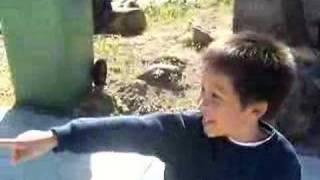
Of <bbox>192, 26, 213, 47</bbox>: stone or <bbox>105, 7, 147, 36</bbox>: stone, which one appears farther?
<bbox>105, 7, 147, 36</bbox>: stone

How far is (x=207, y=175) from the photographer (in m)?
2.15

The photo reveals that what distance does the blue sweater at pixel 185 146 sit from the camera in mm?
2082

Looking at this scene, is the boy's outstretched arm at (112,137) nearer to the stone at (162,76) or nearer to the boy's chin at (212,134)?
the boy's chin at (212,134)

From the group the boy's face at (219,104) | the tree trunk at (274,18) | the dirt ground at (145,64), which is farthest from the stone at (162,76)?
the boy's face at (219,104)

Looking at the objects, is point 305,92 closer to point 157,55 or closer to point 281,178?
point 157,55

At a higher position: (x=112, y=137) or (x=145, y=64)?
(x=112, y=137)

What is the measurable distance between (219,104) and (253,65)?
0.13m

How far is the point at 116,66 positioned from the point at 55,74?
1.70 ft

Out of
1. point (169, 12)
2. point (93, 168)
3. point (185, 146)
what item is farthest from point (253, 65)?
point (169, 12)

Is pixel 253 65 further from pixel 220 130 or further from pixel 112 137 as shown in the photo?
pixel 112 137

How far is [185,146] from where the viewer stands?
84.9 inches

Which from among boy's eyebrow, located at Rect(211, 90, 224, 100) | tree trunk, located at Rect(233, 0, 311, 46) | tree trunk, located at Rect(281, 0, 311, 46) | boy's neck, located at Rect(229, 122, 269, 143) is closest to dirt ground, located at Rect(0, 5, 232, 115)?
tree trunk, located at Rect(233, 0, 311, 46)

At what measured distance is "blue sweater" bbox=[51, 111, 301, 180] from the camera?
2082 mm

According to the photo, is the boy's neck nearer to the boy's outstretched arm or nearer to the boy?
the boy
